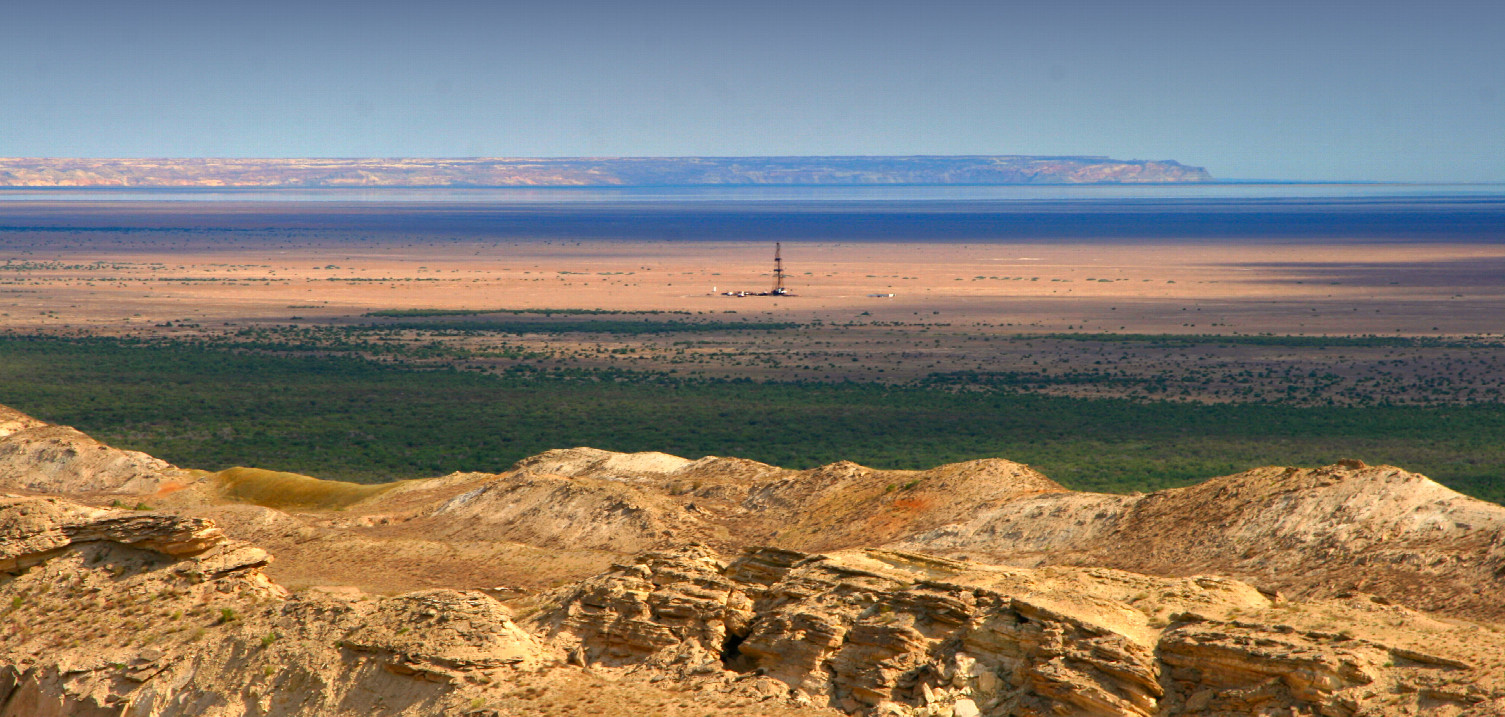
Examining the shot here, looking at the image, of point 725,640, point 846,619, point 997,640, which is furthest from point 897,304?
point 997,640

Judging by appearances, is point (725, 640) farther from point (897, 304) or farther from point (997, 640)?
point (897, 304)

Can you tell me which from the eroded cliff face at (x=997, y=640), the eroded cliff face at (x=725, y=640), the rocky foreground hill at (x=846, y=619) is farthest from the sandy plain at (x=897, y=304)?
the eroded cliff face at (x=725, y=640)

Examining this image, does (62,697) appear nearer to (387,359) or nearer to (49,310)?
(387,359)

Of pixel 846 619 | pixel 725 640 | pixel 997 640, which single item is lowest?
pixel 725 640

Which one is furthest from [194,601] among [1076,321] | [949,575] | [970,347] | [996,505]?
[1076,321]

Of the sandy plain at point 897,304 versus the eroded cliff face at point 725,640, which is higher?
the eroded cliff face at point 725,640

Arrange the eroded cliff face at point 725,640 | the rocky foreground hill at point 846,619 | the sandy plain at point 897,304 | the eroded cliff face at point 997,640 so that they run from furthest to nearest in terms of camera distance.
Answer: the sandy plain at point 897,304 → the rocky foreground hill at point 846,619 → the eroded cliff face at point 725,640 → the eroded cliff face at point 997,640

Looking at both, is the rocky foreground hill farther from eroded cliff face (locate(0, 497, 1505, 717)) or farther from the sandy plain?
the sandy plain

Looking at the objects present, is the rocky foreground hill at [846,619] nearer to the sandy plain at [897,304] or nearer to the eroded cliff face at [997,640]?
the eroded cliff face at [997,640]
